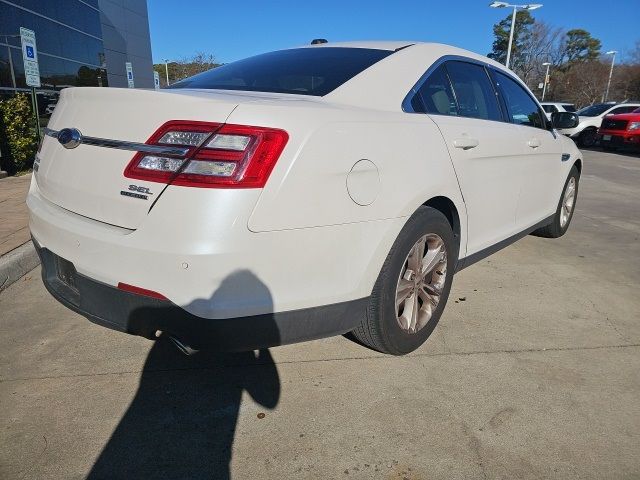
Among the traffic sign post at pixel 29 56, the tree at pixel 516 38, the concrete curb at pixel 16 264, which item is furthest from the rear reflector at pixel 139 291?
the tree at pixel 516 38

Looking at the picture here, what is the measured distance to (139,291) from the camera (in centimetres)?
185

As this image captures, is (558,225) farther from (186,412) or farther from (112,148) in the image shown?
(112,148)

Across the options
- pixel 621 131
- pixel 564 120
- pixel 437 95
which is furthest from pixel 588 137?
pixel 437 95

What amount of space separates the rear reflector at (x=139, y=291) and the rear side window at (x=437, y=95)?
1581 millimetres

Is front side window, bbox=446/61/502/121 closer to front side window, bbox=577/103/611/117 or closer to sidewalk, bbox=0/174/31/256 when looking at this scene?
sidewalk, bbox=0/174/31/256

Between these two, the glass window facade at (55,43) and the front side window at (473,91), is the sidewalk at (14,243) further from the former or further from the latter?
the glass window facade at (55,43)

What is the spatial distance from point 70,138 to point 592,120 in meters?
19.9

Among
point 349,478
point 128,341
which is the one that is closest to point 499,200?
point 349,478

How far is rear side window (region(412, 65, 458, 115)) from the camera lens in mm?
2631

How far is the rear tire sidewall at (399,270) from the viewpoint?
7.57 ft

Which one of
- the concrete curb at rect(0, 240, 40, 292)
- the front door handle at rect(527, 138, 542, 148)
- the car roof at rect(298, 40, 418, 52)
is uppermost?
the car roof at rect(298, 40, 418, 52)

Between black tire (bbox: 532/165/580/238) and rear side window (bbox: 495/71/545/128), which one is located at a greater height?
rear side window (bbox: 495/71/545/128)

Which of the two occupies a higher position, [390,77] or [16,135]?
[390,77]

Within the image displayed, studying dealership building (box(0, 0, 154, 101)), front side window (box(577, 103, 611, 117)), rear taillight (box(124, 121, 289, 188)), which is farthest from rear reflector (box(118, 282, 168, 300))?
front side window (box(577, 103, 611, 117))
